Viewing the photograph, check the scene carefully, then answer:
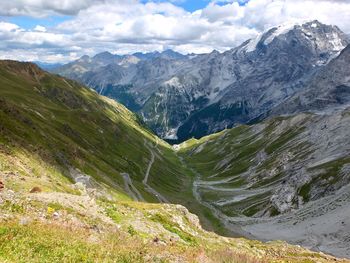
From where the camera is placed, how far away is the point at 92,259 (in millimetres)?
19891

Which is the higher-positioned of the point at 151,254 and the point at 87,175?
the point at 151,254

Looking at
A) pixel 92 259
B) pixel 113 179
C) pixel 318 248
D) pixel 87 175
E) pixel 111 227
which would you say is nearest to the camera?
pixel 92 259

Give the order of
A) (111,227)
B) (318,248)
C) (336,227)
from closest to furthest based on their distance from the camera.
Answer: (111,227), (318,248), (336,227)

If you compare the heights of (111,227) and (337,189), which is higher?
(111,227)

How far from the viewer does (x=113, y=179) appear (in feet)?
547

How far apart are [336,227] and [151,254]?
11731cm

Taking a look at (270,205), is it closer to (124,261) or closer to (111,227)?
(111,227)

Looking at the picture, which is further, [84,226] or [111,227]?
[111,227]

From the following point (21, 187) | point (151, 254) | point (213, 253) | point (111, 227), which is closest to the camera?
point (151, 254)

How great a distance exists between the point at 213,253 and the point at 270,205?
157 meters

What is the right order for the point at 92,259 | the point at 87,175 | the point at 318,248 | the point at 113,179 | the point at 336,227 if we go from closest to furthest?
the point at 92,259, the point at 318,248, the point at 336,227, the point at 87,175, the point at 113,179

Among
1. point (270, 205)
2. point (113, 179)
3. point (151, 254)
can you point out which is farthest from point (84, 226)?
point (270, 205)

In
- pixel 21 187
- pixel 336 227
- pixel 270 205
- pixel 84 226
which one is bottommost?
pixel 270 205

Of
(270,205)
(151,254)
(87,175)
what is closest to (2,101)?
(87,175)
